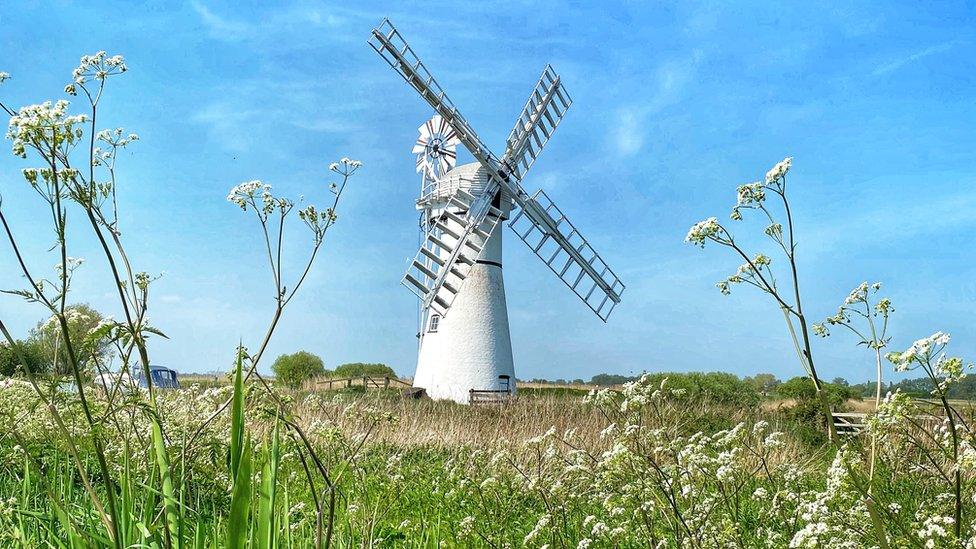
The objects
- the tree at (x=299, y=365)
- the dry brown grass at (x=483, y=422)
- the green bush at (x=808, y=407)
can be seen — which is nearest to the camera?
the dry brown grass at (x=483, y=422)

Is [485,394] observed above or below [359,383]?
below

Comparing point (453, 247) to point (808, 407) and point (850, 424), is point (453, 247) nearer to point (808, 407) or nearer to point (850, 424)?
point (808, 407)

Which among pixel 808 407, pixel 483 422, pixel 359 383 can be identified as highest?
pixel 359 383

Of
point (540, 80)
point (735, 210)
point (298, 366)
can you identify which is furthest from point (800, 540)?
point (298, 366)

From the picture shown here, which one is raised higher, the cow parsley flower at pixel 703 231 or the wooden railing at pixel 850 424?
the cow parsley flower at pixel 703 231

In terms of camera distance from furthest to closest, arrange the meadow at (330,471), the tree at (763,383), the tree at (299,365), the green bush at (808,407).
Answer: the tree at (299,365), the tree at (763,383), the green bush at (808,407), the meadow at (330,471)

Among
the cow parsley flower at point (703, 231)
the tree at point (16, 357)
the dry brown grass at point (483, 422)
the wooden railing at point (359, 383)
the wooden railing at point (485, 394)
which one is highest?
the cow parsley flower at point (703, 231)

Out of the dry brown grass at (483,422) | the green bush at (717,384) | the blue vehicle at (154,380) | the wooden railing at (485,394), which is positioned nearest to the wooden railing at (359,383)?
the blue vehicle at (154,380)

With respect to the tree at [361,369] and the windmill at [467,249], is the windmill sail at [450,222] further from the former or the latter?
the tree at [361,369]

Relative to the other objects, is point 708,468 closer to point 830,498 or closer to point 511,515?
point 830,498

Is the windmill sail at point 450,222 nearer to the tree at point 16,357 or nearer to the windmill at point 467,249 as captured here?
the windmill at point 467,249

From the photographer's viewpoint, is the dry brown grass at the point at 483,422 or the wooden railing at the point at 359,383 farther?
the wooden railing at the point at 359,383

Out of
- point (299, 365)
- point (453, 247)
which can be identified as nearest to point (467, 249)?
point (453, 247)

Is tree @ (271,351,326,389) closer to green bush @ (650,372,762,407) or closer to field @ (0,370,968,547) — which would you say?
green bush @ (650,372,762,407)
